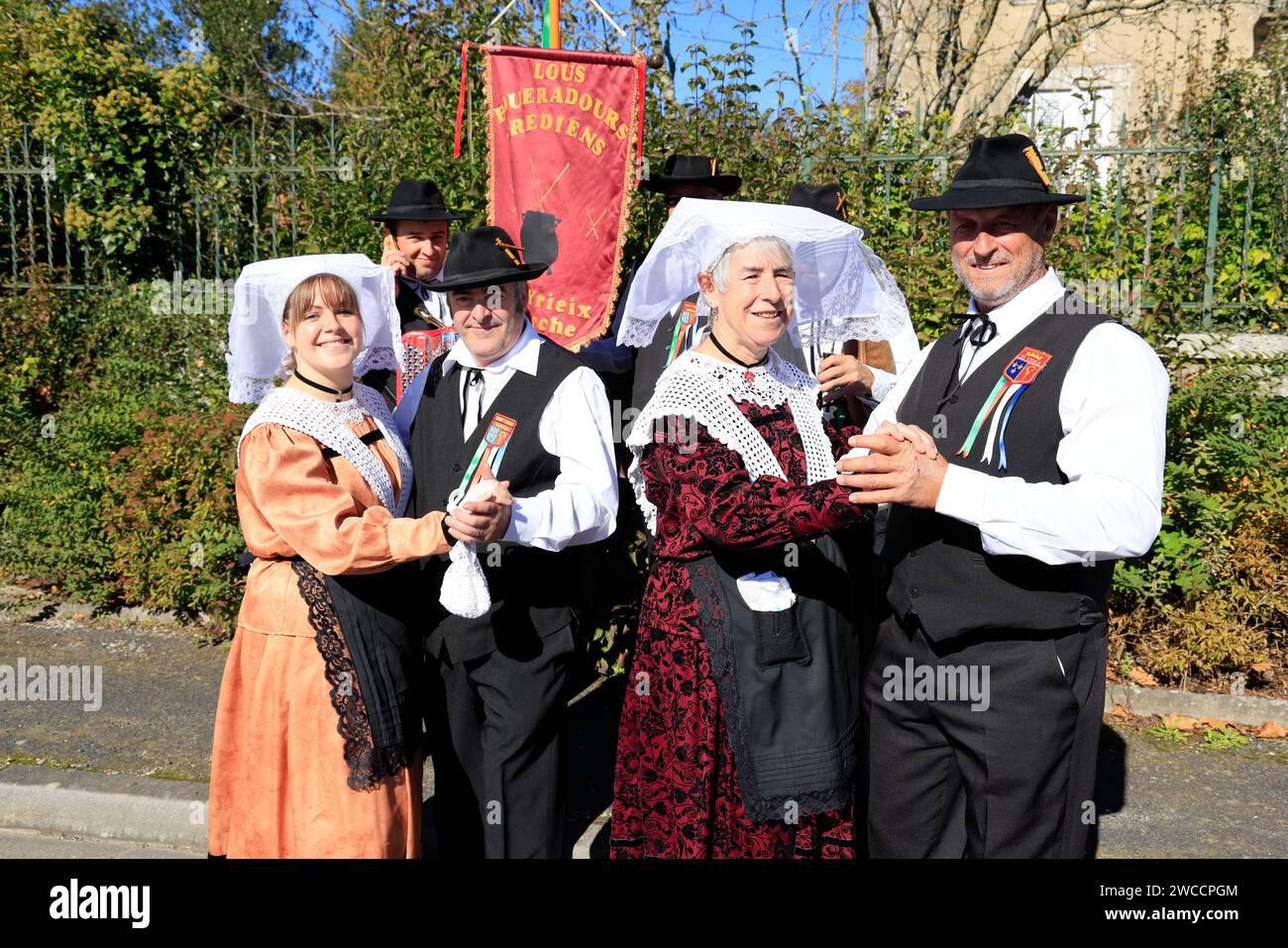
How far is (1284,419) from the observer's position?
5.56 metres

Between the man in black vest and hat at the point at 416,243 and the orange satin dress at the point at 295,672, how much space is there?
5.02 ft

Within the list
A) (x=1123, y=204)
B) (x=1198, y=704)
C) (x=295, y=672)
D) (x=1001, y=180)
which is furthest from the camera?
(x=1123, y=204)

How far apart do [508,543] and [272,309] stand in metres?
0.97

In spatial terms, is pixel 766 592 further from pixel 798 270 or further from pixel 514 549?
pixel 798 270

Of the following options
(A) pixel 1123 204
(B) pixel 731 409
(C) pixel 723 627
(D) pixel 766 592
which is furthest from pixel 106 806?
(A) pixel 1123 204

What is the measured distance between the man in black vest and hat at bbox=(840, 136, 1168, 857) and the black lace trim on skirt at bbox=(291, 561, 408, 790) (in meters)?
1.37

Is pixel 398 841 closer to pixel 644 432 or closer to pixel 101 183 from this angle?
pixel 644 432

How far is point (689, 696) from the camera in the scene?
9.09 feet

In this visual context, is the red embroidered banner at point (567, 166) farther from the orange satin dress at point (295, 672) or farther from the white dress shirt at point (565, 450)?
the orange satin dress at point (295, 672)

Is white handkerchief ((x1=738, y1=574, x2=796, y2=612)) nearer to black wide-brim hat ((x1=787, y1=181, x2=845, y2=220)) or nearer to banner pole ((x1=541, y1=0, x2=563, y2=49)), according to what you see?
black wide-brim hat ((x1=787, y1=181, x2=845, y2=220))

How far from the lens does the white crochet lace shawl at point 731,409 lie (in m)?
2.70

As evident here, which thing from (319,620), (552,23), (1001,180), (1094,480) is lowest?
(319,620)
